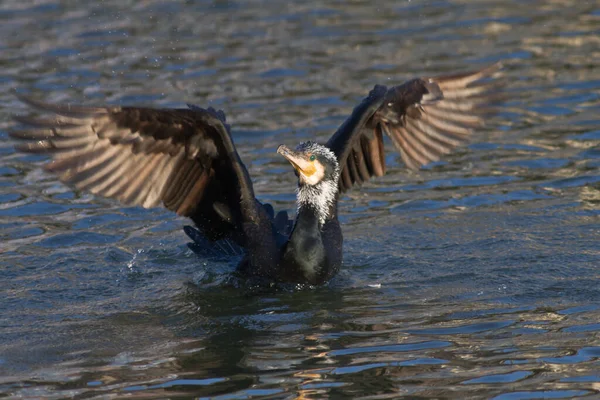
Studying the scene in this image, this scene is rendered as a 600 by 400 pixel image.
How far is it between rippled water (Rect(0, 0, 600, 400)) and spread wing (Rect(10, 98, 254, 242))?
2.26ft

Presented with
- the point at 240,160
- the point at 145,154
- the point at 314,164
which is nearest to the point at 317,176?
the point at 314,164

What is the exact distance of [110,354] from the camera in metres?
6.07

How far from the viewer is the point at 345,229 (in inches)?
333

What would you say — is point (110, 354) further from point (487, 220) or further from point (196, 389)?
point (487, 220)

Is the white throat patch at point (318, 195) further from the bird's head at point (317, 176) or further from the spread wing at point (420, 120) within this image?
the spread wing at point (420, 120)

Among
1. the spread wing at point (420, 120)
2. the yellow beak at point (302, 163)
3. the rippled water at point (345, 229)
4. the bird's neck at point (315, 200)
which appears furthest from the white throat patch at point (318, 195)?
the rippled water at point (345, 229)

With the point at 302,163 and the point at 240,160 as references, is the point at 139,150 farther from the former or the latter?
the point at 302,163

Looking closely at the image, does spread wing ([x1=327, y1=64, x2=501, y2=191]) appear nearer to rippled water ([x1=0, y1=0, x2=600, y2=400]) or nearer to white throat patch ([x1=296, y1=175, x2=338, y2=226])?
white throat patch ([x1=296, y1=175, x2=338, y2=226])

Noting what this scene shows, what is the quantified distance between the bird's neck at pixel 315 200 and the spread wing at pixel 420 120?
31 cm

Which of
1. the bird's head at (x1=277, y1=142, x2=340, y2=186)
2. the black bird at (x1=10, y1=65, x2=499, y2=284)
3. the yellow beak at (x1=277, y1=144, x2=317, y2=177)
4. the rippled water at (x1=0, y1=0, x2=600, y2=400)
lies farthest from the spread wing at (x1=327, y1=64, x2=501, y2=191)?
the rippled water at (x1=0, y1=0, x2=600, y2=400)

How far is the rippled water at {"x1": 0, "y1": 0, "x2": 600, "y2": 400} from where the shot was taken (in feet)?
18.7

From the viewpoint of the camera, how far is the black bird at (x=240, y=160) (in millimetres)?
6660

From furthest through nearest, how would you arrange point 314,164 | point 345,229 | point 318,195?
point 345,229 < point 318,195 < point 314,164

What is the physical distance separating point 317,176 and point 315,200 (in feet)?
0.54
